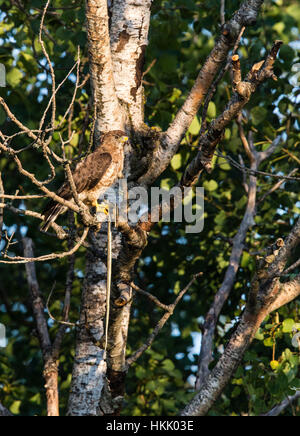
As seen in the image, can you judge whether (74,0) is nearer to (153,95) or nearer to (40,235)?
(153,95)

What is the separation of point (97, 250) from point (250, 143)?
2.42 meters

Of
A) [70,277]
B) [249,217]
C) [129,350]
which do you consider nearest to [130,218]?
[70,277]

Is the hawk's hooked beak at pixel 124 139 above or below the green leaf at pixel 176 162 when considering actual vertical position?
above

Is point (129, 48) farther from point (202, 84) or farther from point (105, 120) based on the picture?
point (202, 84)

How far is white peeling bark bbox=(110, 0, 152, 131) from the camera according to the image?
4910 millimetres

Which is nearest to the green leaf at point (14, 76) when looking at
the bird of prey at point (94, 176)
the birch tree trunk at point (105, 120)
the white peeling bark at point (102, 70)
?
the bird of prey at point (94, 176)

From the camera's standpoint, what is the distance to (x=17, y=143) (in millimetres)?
6023

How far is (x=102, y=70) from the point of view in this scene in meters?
4.36

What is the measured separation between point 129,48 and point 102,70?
667 mm

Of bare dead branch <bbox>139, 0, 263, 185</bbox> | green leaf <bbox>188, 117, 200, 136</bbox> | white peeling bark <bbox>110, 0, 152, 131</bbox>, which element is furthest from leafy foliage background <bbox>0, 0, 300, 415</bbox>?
bare dead branch <bbox>139, 0, 263, 185</bbox>

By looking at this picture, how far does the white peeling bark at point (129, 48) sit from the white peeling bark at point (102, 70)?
16 centimetres

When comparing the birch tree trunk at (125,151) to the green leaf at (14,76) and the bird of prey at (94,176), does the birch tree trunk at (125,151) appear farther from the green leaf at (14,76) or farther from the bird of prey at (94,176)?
the green leaf at (14,76)

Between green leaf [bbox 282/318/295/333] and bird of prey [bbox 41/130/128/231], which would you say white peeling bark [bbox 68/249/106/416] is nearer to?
bird of prey [bbox 41/130/128/231]

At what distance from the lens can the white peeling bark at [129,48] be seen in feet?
16.1
